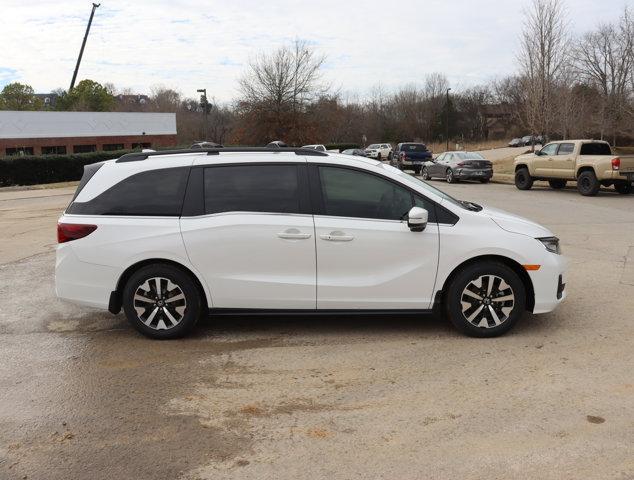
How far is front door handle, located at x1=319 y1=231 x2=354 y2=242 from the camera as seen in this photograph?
17.2 ft

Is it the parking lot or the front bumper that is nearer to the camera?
the parking lot

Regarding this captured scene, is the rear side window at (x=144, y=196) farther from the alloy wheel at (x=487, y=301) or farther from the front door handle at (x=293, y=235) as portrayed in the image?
the alloy wheel at (x=487, y=301)

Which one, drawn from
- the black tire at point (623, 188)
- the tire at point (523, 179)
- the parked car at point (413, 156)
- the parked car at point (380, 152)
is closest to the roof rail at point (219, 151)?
the black tire at point (623, 188)

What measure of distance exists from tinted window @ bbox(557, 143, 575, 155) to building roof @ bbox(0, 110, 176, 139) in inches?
1717

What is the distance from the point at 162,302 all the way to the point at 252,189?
1.32 meters

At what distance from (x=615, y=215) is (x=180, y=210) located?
12.2m

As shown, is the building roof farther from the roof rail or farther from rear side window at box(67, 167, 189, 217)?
rear side window at box(67, 167, 189, 217)

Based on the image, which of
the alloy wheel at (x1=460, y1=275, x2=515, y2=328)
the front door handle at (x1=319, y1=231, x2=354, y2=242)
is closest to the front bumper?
the alloy wheel at (x1=460, y1=275, x2=515, y2=328)

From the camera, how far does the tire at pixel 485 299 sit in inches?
208

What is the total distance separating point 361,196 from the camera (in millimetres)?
5414

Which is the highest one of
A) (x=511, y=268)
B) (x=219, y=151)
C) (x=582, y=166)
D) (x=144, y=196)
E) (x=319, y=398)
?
(x=219, y=151)

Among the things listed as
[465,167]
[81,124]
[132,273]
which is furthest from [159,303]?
[81,124]

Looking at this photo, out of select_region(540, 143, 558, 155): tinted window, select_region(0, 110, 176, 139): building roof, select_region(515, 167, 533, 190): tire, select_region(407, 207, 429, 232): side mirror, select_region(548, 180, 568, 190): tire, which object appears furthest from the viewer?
select_region(0, 110, 176, 139): building roof

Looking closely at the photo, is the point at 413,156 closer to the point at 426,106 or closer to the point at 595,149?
the point at 595,149
